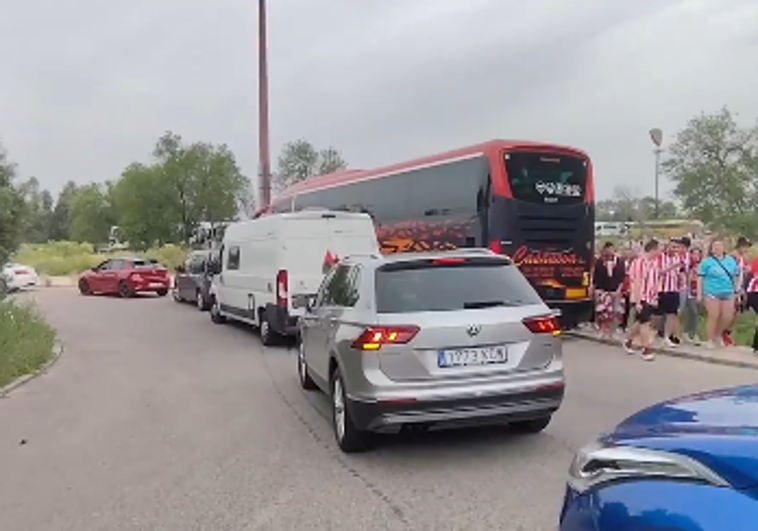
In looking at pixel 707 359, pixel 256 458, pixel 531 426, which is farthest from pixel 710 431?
pixel 707 359

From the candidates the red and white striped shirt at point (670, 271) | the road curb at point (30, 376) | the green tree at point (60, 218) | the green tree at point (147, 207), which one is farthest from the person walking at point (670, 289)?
the green tree at point (60, 218)

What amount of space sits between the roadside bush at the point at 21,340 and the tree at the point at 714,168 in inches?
1220

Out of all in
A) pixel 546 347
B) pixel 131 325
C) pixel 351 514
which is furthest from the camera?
pixel 131 325

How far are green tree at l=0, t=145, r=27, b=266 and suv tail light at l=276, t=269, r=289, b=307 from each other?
4.70 meters

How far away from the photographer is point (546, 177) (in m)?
15.1

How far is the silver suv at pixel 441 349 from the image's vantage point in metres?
6.24

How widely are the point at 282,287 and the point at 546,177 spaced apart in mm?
5415

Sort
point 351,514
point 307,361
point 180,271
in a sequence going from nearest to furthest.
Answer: point 351,514
point 307,361
point 180,271

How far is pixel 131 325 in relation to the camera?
63.8ft

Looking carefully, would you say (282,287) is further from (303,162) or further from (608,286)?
(303,162)

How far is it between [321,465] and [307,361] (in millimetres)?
2654

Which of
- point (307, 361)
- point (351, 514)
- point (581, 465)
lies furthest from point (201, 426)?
point (581, 465)

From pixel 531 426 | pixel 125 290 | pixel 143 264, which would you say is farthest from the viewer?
pixel 143 264

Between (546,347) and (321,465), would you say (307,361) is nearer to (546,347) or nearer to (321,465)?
(321,465)
